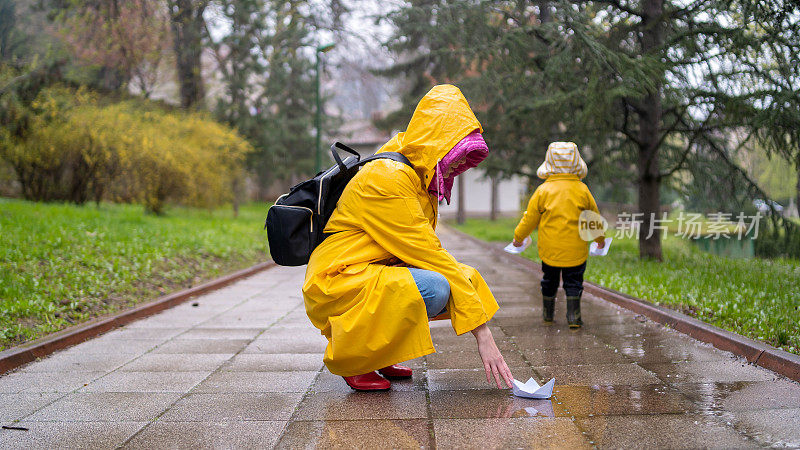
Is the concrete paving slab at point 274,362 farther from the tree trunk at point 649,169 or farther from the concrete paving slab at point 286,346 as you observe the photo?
the tree trunk at point 649,169

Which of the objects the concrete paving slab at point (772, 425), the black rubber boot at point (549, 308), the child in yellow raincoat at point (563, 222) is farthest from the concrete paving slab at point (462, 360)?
the concrete paving slab at point (772, 425)

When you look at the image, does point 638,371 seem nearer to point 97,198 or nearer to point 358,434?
point 358,434

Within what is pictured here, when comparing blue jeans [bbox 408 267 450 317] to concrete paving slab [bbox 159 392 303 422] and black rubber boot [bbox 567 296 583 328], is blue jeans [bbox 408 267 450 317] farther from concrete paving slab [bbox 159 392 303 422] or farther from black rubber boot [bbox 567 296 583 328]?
black rubber boot [bbox 567 296 583 328]

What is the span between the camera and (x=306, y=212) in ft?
11.7

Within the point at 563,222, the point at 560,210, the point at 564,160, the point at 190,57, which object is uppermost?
the point at 190,57

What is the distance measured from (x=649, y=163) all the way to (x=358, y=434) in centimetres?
981

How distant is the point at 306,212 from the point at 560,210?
3110 millimetres

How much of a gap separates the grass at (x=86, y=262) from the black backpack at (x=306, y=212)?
10.5ft


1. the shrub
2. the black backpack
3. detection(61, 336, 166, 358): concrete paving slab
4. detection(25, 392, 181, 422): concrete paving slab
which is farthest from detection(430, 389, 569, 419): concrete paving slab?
the shrub

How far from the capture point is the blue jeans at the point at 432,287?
3.50 meters

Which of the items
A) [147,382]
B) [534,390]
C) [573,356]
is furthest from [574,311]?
[147,382]

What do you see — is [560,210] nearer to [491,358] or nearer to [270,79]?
[491,358]

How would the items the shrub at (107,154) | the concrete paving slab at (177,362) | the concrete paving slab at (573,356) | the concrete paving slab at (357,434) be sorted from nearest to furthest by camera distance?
the concrete paving slab at (357,434) → the concrete paving slab at (573,356) → the concrete paving slab at (177,362) → the shrub at (107,154)

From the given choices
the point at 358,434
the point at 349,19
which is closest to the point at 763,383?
the point at 358,434
